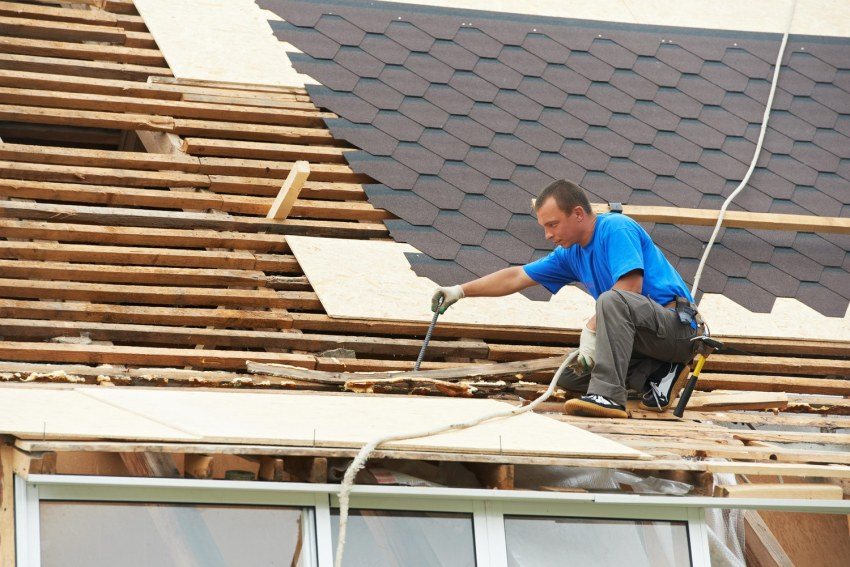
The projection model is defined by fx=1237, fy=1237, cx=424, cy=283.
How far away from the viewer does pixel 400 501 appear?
11.3 feet

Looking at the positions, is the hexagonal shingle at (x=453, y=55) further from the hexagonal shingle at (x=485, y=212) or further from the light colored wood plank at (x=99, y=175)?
the light colored wood plank at (x=99, y=175)

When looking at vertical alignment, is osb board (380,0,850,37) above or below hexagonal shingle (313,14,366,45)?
above

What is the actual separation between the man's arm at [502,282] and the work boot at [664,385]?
684 mm

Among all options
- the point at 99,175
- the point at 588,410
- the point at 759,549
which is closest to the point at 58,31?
the point at 99,175

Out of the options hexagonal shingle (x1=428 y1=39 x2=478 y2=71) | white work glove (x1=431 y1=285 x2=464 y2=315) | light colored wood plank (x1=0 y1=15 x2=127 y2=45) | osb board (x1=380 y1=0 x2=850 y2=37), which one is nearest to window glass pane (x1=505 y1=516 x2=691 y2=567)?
white work glove (x1=431 y1=285 x2=464 y2=315)

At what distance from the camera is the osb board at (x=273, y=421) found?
3.24 meters

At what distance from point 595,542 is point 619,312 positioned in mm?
1323

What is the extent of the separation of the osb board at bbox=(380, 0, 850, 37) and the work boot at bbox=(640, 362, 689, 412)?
292cm

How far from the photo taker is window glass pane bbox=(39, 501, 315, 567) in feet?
10.2

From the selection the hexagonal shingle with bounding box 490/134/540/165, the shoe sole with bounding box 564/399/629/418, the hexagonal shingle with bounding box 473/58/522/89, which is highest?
the hexagonal shingle with bounding box 473/58/522/89

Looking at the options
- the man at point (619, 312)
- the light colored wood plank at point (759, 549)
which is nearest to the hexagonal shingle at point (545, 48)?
the man at point (619, 312)

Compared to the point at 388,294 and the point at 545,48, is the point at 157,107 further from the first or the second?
the point at 545,48

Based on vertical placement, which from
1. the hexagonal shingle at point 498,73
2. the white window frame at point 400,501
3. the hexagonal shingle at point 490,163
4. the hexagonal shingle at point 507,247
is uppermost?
the hexagonal shingle at point 498,73

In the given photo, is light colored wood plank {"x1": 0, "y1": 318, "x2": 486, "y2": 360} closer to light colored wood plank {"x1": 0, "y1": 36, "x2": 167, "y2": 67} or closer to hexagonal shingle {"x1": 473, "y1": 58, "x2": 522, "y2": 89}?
light colored wood plank {"x1": 0, "y1": 36, "x2": 167, "y2": 67}
